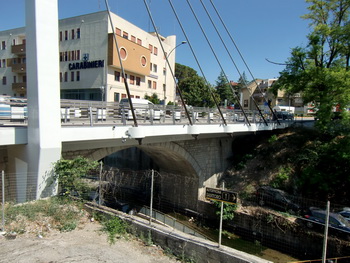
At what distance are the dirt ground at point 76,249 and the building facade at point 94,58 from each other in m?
19.2

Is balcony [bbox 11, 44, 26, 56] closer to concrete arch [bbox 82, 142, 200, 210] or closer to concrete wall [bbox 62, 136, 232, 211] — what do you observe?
concrete arch [bbox 82, 142, 200, 210]

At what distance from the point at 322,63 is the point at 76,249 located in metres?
18.3

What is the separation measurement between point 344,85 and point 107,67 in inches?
861

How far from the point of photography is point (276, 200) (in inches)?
520

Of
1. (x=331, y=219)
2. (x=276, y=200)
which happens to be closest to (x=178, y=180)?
(x=276, y=200)

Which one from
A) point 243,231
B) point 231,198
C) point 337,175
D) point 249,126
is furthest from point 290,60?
point 231,198

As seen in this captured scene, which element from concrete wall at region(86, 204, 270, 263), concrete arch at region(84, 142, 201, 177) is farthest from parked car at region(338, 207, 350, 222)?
concrete arch at region(84, 142, 201, 177)

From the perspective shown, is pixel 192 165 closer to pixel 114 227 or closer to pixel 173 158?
pixel 173 158

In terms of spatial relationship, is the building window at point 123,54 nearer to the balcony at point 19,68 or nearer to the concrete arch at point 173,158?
the balcony at point 19,68

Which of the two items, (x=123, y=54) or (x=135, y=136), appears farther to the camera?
(x=123, y=54)

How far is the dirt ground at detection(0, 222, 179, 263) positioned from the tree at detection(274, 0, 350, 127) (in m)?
13.5

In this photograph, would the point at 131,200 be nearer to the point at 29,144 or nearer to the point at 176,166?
the point at 176,166

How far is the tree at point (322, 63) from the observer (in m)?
14.2

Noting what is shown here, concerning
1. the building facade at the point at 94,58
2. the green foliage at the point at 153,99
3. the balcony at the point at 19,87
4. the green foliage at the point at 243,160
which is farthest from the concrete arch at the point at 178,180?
the balcony at the point at 19,87
